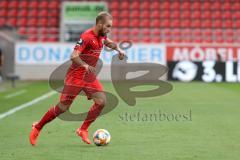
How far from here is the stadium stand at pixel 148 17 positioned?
31984 millimetres

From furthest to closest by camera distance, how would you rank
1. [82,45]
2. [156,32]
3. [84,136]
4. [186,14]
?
[186,14] < [156,32] < [84,136] < [82,45]

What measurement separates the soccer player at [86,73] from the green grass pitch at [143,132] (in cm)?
41

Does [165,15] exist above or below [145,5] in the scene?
below

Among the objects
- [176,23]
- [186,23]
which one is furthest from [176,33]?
[186,23]

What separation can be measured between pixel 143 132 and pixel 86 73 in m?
1.95

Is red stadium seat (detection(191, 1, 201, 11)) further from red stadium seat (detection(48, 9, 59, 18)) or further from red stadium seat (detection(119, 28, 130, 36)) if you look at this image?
red stadium seat (detection(48, 9, 59, 18))

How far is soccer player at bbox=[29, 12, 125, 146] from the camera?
9523mm

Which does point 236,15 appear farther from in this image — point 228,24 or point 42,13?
point 42,13

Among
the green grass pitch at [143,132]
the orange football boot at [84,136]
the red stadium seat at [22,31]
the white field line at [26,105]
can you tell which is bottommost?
the white field line at [26,105]

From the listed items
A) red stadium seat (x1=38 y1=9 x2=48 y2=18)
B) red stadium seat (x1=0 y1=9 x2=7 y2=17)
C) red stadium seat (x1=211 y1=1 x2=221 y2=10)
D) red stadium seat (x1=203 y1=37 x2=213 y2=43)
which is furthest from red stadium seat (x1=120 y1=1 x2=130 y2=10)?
red stadium seat (x1=0 y1=9 x2=7 y2=17)

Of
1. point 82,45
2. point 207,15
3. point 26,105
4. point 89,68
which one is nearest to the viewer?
point 89,68

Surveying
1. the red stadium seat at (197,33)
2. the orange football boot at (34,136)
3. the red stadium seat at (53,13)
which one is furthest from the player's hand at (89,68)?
the red stadium seat at (53,13)

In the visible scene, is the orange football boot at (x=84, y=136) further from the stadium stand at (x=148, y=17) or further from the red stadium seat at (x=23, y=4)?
the red stadium seat at (x=23, y=4)

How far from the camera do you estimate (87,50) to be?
964 centimetres
